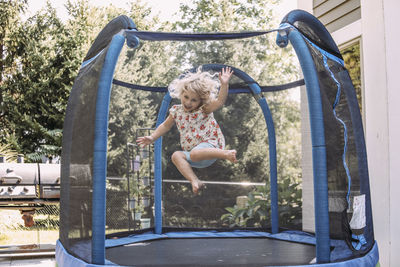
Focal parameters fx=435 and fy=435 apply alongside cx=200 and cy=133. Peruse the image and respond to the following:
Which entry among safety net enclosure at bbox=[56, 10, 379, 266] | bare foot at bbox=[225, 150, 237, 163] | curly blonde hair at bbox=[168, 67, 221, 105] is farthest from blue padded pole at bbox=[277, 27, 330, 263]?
curly blonde hair at bbox=[168, 67, 221, 105]

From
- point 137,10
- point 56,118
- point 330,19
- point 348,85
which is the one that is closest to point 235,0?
point 137,10

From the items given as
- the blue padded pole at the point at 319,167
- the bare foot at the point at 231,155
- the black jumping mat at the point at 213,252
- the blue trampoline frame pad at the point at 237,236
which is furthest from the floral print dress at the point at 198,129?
the blue padded pole at the point at 319,167

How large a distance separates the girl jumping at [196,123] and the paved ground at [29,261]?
5.51ft

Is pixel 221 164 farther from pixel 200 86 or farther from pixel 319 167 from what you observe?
pixel 319 167

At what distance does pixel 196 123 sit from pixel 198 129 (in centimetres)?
4

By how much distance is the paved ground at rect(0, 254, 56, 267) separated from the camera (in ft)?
12.0

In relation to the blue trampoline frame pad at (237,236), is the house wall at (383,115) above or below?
above

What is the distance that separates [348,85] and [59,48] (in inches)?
234

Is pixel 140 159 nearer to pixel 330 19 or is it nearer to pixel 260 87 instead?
pixel 260 87

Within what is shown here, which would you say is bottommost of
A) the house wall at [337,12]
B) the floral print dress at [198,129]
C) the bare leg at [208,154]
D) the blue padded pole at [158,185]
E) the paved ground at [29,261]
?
the paved ground at [29,261]

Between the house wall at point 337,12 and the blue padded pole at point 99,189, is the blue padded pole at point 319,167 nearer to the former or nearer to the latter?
the blue padded pole at point 99,189

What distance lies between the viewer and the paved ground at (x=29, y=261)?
365 cm

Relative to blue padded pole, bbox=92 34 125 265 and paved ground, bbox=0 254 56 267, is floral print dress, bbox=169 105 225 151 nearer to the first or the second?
blue padded pole, bbox=92 34 125 265

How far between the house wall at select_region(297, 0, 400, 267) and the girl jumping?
86cm
